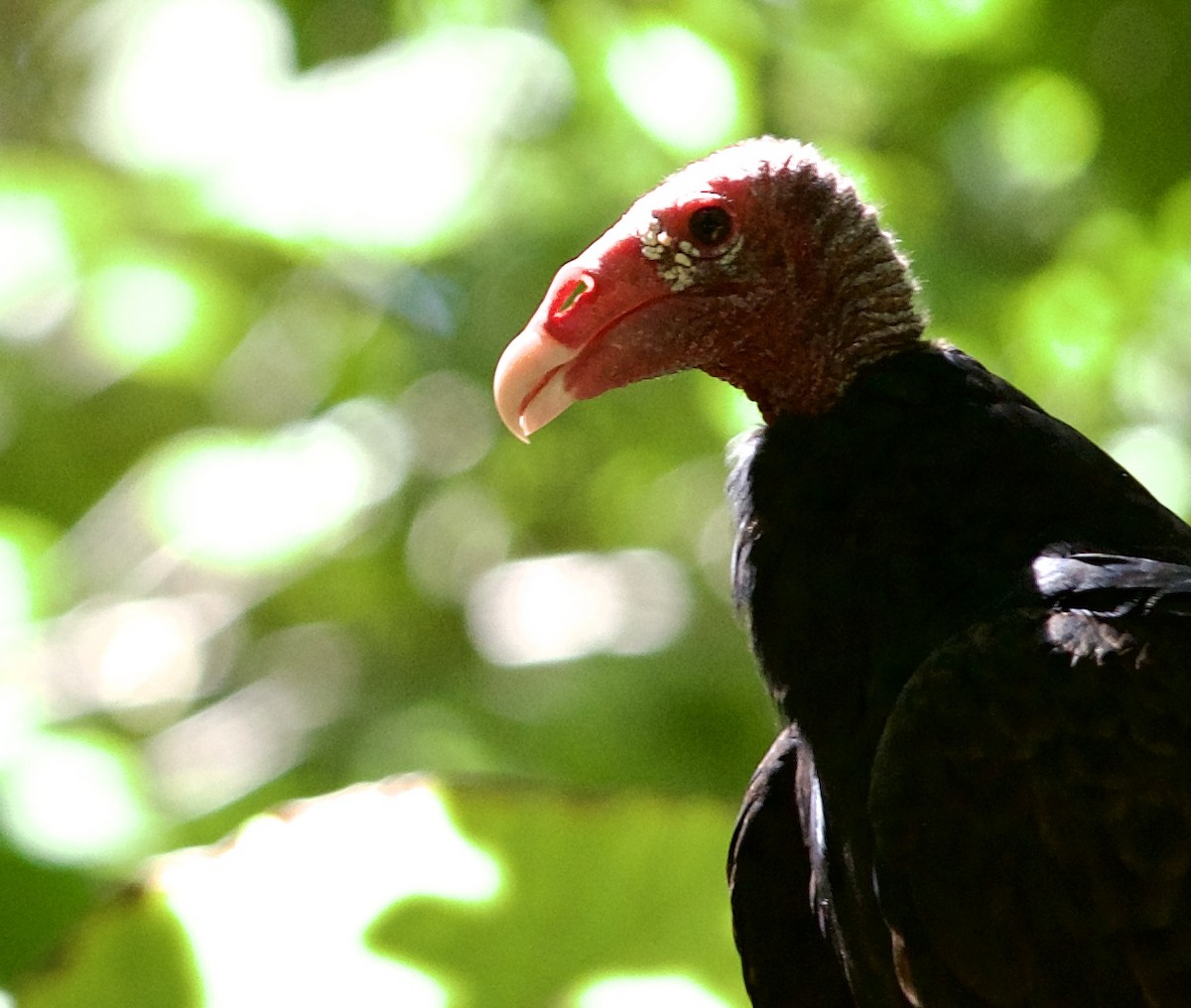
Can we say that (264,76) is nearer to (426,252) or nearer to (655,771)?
(426,252)

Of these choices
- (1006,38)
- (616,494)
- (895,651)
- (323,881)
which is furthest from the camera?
(616,494)

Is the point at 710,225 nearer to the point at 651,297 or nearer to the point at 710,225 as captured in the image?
the point at 710,225

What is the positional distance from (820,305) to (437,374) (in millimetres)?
1924

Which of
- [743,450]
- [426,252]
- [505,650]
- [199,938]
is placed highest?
[426,252]

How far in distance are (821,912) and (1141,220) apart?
1966 millimetres

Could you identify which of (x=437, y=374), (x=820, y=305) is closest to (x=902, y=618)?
(x=820, y=305)

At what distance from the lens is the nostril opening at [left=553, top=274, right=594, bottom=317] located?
7.20 feet

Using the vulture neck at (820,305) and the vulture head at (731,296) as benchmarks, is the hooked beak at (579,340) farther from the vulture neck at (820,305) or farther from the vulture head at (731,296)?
the vulture neck at (820,305)

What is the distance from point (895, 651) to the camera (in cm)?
206

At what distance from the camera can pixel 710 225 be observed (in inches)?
88.0

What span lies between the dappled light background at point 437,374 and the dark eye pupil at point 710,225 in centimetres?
72

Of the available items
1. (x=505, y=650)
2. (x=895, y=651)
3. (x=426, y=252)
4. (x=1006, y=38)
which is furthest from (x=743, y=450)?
(x=505, y=650)

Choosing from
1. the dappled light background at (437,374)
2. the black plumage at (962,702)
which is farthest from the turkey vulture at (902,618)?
the dappled light background at (437,374)

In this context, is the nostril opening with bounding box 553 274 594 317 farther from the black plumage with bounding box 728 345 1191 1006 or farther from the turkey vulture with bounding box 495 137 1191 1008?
the black plumage with bounding box 728 345 1191 1006
